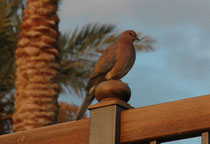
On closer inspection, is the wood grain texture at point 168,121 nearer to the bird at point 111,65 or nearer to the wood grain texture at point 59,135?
the wood grain texture at point 59,135

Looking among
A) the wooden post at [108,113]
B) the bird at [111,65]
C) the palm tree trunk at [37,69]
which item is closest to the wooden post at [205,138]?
the wooden post at [108,113]

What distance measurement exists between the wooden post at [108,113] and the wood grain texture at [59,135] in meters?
0.09

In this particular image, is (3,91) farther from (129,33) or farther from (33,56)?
(129,33)

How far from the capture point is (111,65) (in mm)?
3879

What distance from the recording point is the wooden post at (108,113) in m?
2.48

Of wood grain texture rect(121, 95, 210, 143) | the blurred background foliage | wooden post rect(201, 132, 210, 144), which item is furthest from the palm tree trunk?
wooden post rect(201, 132, 210, 144)

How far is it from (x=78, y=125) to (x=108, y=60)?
122 cm

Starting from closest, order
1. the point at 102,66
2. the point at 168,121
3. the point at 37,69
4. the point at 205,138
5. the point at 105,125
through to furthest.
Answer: the point at 205,138
the point at 168,121
the point at 105,125
the point at 102,66
the point at 37,69

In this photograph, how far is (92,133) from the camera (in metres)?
2.58

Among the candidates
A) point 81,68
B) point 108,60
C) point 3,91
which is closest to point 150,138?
point 108,60

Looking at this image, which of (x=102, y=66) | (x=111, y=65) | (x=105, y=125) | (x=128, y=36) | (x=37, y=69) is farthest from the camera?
(x=37, y=69)

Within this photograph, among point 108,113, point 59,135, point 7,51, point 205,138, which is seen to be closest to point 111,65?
point 59,135

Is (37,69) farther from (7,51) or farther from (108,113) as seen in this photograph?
(108,113)

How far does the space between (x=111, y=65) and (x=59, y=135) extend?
125 cm
